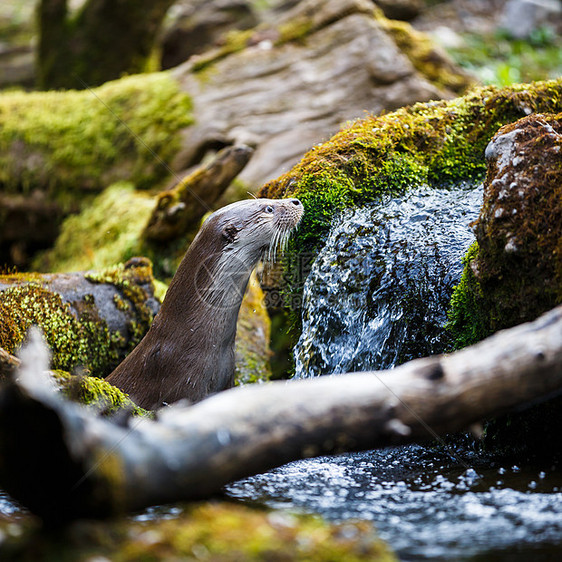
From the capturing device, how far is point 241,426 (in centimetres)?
201

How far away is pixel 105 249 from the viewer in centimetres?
717

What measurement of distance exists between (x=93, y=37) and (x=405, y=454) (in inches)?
338

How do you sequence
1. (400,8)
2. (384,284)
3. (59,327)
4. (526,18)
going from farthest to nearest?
(526,18) < (400,8) < (59,327) < (384,284)

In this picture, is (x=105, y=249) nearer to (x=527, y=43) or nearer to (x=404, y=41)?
(x=404, y=41)

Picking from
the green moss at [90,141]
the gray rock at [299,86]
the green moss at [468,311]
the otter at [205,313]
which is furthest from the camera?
the green moss at [90,141]

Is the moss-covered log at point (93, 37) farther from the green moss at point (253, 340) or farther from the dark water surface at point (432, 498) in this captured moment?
the dark water surface at point (432, 498)

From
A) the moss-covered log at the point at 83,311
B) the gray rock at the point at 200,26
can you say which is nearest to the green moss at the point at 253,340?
the moss-covered log at the point at 83,311

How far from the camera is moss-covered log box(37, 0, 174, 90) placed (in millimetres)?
9680

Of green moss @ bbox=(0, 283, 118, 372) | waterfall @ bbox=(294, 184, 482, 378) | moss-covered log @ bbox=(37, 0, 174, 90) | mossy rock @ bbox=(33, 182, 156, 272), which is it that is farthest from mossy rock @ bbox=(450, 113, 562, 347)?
moss-covered log @ bbox=(37, 0, 174, 90)

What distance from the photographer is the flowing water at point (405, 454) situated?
7.50 feet

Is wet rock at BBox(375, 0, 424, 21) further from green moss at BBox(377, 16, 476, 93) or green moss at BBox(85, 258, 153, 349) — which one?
green moss at BBox(85, 258, 153, 349)

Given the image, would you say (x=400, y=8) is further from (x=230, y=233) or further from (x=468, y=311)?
(x=468, y=311)

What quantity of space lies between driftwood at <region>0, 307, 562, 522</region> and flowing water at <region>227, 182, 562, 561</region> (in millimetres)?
404

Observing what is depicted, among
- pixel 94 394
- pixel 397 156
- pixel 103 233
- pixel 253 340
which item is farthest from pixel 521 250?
pixel 103 233
